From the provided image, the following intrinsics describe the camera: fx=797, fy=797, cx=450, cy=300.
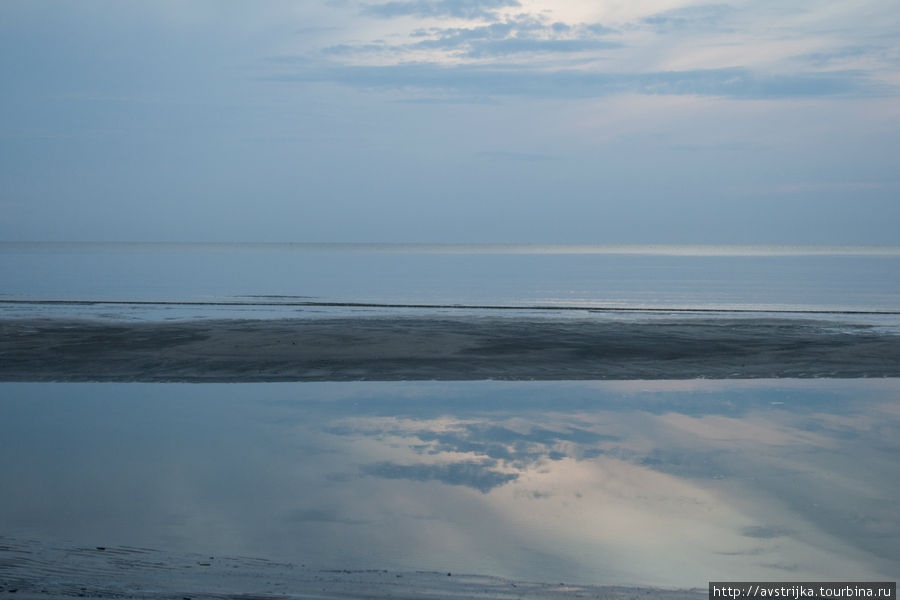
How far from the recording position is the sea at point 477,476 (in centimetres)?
776

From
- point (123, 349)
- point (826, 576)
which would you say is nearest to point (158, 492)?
point (826, 576)

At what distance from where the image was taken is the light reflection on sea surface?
7812 mm

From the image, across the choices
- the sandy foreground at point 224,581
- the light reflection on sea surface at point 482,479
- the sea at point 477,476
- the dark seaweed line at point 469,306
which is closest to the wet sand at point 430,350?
the sea at point 477,476

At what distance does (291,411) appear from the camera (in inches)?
583

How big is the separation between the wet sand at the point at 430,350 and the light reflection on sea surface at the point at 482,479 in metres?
2.63

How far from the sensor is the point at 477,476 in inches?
409

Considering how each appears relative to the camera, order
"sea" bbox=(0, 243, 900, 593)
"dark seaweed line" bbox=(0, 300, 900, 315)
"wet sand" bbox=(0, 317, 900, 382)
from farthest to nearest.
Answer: "dark seaweed line" bbox=(0, 300, 900, 315) < "wet sand" bbox=(0, 317, 900, 382) < "sea" bbox=(0, 243, 900, 593)

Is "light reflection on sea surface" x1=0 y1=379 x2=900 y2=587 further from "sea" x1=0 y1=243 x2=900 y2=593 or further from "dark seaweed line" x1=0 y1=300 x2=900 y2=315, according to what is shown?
"dark seaweed line" x1=0 y1=300 x2=900 y2=315

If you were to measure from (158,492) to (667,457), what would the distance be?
22.7ft

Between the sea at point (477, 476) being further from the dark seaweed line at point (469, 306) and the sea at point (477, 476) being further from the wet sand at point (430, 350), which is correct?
the dark seaweed line at point (469, 306)

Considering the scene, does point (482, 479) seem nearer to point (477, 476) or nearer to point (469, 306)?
point (477, 476)

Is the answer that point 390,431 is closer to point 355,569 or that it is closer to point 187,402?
point 187,402

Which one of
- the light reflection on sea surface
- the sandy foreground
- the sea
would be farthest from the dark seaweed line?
the sandy foreground

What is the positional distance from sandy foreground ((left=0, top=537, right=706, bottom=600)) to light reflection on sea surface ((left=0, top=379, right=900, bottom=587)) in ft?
0.94
